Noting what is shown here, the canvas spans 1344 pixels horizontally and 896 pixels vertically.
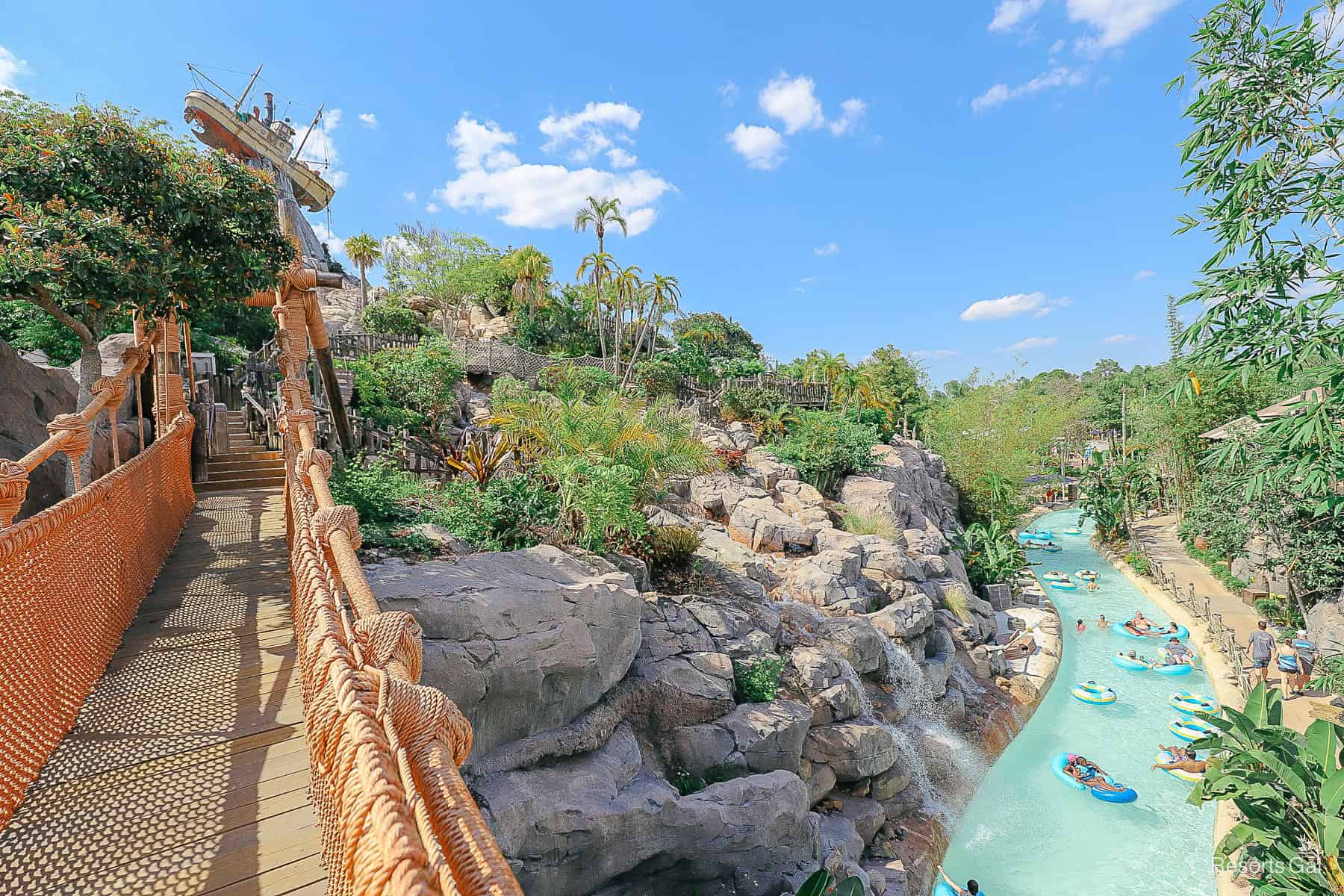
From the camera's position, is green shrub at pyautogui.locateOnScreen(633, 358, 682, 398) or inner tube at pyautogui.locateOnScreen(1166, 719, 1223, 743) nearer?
inner tube at pyautogui.locateOnScreen(1166, 719, 1223, 743)

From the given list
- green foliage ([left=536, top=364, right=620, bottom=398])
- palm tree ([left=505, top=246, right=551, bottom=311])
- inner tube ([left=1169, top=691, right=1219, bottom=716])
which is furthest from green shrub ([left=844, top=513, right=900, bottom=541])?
palm tree ([left=505, top=246, right=551, bottom=311])

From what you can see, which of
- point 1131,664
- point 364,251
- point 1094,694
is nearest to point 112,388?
point 1094,694

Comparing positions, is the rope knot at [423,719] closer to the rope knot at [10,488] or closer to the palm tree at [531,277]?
the rope knot at [10,488]

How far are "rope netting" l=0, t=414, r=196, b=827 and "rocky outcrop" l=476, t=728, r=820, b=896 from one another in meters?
3.04

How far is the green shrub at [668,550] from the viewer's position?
9.06 metres

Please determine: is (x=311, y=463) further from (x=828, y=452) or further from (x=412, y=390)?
(x=828, y=452)

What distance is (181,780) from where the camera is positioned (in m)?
2.54

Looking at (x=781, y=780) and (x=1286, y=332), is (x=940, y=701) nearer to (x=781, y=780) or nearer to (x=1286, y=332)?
(x=781, y=780)

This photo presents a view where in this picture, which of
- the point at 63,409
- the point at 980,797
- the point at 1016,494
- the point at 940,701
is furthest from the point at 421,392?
the point at 1016,494

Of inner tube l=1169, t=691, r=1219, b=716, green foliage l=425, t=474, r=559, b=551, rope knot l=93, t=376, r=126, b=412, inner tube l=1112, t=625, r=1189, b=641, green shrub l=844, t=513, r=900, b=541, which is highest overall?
rope knot l=93, t=376, r=126, b=412

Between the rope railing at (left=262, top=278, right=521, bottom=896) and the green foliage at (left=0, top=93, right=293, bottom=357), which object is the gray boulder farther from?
the green foliage at (left=0, top=93, right=293, bottom=357)

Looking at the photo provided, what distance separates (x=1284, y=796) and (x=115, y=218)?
11.5m

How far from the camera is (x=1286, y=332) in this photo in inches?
182

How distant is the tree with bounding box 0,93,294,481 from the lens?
455 centimetres
